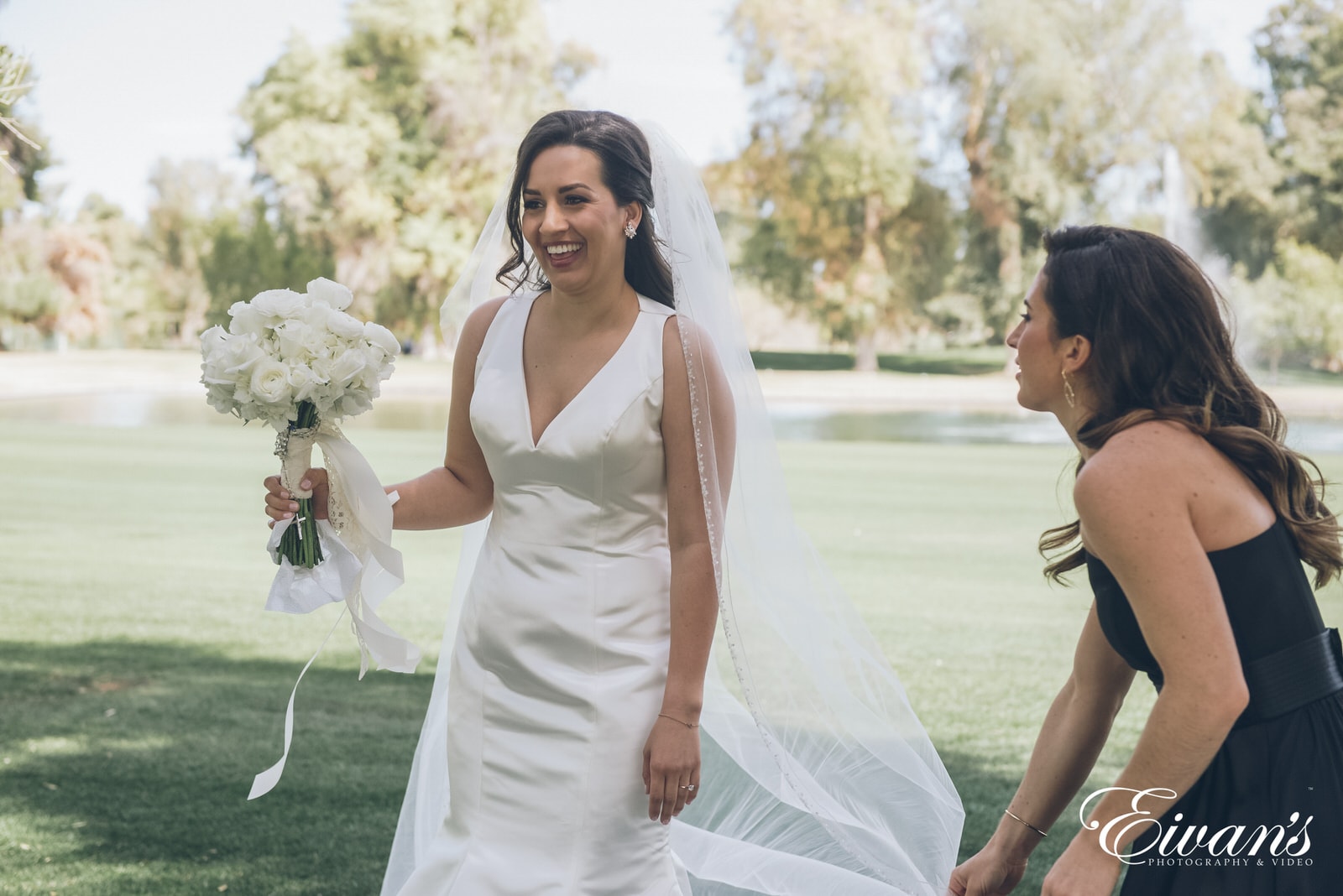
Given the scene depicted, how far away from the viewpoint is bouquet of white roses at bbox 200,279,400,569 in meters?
2.79

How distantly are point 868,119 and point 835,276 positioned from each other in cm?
587

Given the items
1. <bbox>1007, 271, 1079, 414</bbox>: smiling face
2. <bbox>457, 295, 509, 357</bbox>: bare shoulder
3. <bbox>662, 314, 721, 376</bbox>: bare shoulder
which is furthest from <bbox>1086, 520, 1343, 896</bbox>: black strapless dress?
<bbox>457, 295, 509, 357</bbox>: bare shoulder

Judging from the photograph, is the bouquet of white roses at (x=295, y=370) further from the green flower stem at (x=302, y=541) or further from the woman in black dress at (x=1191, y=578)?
the woman in black dress at (x=1191, y=578)

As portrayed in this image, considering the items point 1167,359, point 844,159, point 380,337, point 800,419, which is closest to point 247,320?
point 380,337

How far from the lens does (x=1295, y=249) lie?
47.6 meters

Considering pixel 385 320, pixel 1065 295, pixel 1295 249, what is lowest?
pixel 385 320

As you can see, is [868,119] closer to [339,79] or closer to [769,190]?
[769,190]

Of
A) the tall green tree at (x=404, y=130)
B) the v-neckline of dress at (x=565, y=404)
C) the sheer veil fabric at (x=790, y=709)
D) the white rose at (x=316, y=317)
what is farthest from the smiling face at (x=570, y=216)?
the tall green tree at (x=404, y=130)

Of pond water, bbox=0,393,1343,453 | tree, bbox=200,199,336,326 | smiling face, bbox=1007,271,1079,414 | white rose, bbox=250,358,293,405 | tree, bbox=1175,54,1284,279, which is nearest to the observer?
smiling face, bbox=1007,271,1079,414

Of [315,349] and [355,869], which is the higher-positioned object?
[315,349]

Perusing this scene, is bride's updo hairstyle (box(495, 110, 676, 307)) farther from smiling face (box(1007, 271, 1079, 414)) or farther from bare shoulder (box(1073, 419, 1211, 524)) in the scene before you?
bare shoulder (box(1073, 419, 1211, 524))

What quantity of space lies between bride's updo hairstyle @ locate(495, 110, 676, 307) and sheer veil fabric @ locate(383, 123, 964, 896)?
0.05 meters

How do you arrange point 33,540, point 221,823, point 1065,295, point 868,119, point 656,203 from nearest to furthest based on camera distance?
point 1065,295
point 656,203
point 221,823
point 33,540
point 868,119

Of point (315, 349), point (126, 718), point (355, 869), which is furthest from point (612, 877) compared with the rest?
point (126, 718)
